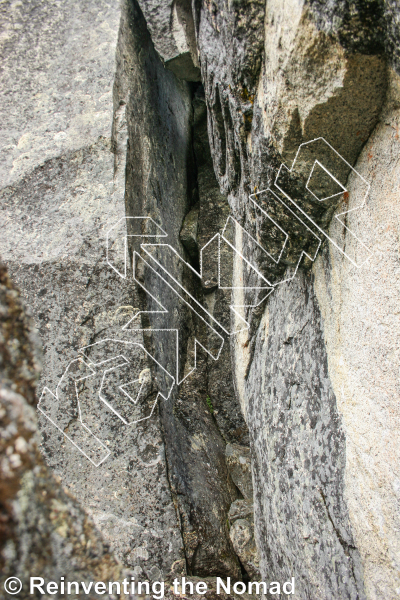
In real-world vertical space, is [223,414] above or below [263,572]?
above

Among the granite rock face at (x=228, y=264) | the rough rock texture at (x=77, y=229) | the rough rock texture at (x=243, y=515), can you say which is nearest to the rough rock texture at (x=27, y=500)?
the granite rock face at (x=228, y=264)

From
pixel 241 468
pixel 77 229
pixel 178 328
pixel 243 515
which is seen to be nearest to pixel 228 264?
pixel 178 328

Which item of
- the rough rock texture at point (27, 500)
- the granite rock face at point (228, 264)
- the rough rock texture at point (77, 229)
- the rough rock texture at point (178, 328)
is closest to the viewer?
the rough rock texture at point (27, 500)

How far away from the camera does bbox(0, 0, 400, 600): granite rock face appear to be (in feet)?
2.63

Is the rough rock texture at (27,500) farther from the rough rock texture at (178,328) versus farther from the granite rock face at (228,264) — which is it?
the rough rock texture at (178,328)

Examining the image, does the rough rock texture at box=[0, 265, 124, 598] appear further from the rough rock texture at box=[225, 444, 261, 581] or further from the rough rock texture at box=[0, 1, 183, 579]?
the rough rock texture at box=[225, 444, 261, 581]

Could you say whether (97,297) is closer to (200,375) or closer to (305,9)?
(200,375)

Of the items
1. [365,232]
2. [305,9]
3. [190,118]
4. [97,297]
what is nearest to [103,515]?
[97,297]

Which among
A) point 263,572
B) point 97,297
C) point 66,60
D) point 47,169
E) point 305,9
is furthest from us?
point 66,60

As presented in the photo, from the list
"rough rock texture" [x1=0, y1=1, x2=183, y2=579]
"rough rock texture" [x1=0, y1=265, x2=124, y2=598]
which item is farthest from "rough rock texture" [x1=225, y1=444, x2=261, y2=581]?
"rough rock texture" [x1=0, y1=265, x2=124, y2=598]

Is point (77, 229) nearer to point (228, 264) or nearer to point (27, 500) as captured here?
point (228, 264)

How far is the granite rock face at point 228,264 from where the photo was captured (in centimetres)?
80

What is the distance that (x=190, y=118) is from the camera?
2816 mm

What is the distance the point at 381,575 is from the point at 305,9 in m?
1.03
